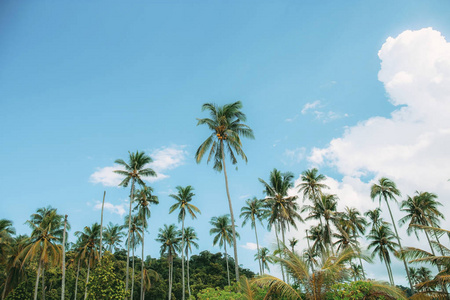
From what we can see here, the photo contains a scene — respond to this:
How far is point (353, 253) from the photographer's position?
1237 centimetres

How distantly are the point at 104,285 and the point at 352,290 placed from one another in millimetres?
16403

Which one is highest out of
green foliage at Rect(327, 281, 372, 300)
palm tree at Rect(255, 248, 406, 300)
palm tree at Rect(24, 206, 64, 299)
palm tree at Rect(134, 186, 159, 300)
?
palm tree at Rect(134, 186, 159, 300)

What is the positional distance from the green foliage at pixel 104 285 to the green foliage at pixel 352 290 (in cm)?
1509

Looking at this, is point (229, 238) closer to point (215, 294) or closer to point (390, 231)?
point (390, 231)

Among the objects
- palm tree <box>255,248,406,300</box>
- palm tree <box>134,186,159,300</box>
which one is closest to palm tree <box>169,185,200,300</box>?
palm tree <box>134,186,159,300</box>

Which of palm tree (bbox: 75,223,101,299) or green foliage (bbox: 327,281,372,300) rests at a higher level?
palm tree (bbox: 75,223,101,299)

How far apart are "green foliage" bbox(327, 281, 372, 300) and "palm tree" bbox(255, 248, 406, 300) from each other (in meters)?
0.54

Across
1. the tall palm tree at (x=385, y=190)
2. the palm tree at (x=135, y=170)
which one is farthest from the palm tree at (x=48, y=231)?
the tall palm tree at (x=385, y=190)

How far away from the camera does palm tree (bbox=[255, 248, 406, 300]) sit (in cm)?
1186

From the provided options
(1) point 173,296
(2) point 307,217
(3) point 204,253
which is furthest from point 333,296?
(3) point 204,253

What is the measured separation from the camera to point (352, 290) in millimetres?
10852

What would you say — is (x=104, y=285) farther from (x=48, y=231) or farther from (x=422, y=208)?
(x=422, y=208)

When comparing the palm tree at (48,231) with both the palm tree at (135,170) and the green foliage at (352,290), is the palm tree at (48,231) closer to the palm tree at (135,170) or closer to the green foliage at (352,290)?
the palm tree at (135,170)

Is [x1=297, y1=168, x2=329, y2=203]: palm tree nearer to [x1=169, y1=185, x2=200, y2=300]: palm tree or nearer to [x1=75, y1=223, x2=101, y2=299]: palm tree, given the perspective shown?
[x1=169, y1=185, x2=200, y2=300]: palm tree
